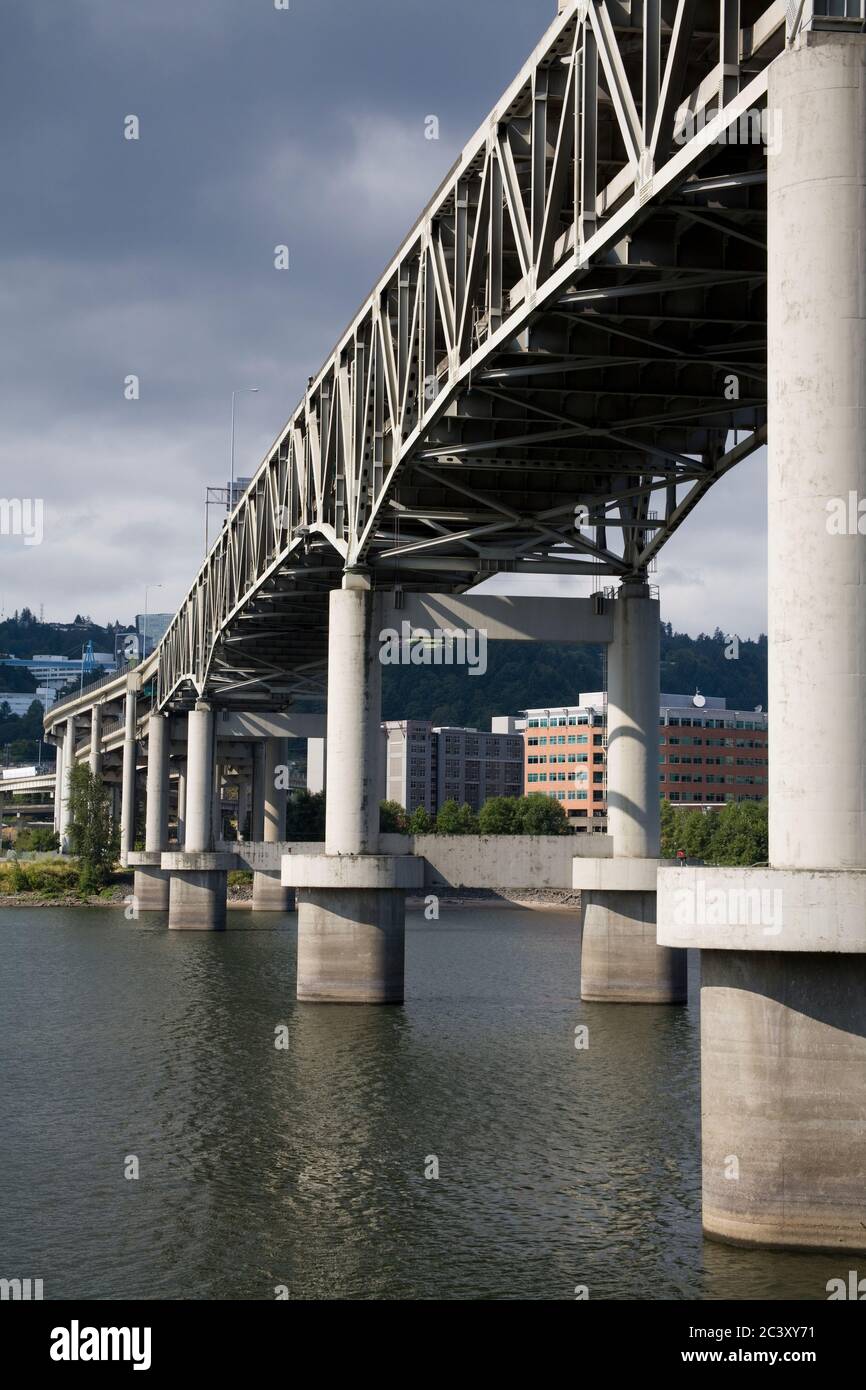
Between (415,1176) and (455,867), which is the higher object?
(455,867)

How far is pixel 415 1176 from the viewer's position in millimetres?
29516

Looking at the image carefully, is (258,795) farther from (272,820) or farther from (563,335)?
(563,335)

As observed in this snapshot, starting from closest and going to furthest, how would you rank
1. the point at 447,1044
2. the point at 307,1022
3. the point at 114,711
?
the point at 447,1044 < the point at 307,1022 < the point at 114,711

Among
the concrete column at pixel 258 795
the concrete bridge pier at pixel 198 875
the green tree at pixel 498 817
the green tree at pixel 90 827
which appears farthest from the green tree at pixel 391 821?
the concrete bridge pier at pixel 198 875

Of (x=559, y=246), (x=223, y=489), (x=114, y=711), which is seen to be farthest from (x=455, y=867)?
(x=114, y=711)

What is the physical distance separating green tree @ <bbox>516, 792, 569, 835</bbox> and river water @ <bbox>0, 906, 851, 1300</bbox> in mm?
118103

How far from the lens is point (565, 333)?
38969mm

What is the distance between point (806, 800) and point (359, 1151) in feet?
45.6

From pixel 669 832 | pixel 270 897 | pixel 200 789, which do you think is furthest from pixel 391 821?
pixel 200 789

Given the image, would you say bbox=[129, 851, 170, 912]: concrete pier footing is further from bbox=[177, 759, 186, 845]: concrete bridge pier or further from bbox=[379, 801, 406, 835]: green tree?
bbox=[379, 801, 406, 835]: green tree

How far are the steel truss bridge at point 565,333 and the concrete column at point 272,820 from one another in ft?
185

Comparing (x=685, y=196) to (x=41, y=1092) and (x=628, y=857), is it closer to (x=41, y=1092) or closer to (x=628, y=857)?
(x=41, y=1092)

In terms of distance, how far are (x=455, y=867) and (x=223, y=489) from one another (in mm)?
58474

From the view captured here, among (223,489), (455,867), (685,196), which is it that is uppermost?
(223,489)
